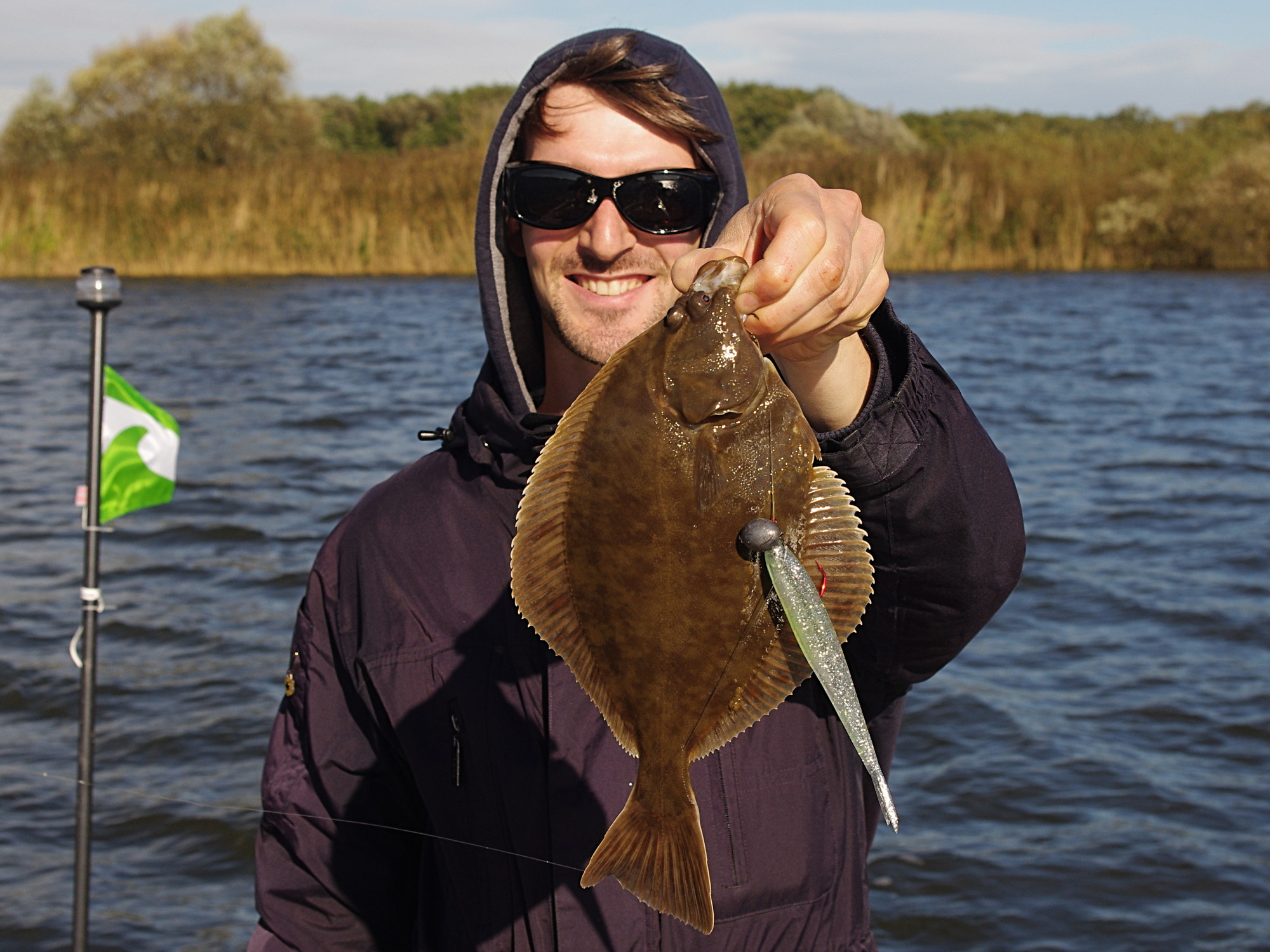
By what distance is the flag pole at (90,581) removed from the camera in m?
3.99

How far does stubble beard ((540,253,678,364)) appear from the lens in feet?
8.65

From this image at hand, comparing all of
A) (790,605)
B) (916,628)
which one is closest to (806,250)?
(790,605)

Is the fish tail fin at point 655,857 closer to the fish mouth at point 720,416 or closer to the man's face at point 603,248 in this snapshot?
the fish mouth at point 720,416

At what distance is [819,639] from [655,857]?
46 cm

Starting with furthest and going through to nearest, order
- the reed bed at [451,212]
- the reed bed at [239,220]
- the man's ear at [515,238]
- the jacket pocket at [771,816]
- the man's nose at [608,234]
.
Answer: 1. the reed bed at [451,212]
2. the reed bed at [239,220]
3. the man's ear at [515,238]
4. the man's nose at [608,234]
5. the jacket pocket at [771,816]

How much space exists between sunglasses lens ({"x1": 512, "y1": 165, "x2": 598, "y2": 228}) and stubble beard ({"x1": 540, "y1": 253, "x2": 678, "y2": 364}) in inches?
3.6

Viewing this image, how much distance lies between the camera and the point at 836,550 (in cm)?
160

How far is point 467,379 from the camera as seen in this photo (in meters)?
15.6

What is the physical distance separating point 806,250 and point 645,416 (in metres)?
0.31

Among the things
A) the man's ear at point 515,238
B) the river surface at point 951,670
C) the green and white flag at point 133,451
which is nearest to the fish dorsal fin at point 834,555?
the man's ear at point 515,238

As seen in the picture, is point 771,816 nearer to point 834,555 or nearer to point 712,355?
point 834,555

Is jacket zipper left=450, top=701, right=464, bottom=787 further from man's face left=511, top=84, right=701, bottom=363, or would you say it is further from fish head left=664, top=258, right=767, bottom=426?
fish head left=664, top=258, right=767, bottom=426

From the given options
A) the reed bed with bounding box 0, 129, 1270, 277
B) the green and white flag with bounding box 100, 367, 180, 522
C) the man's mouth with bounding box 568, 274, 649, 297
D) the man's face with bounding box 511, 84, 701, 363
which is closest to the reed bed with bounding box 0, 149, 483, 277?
the reed bed with bounding box 0, 129, 1270, 277

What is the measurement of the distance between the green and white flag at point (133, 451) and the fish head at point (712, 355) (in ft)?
11.5
